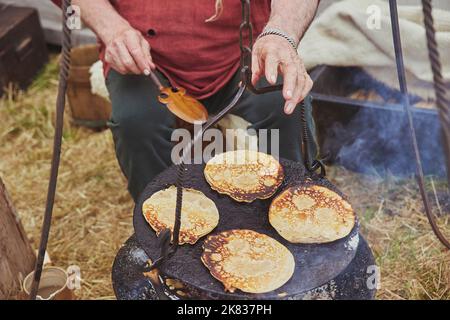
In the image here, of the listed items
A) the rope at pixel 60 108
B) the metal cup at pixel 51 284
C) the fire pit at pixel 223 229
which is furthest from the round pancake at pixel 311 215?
the metal cup at pixel 51 284

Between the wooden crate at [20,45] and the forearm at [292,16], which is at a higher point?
the forearm at [292,16]

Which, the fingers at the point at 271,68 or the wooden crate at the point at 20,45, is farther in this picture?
the wooden crate at the point at 20,45

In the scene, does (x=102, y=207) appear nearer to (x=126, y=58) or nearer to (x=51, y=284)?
(x=51, y=284)

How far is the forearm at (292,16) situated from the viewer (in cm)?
199

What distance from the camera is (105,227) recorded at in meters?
2.94

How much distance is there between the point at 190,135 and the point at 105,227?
3.04ft

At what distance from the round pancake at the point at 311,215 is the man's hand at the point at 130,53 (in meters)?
0.72

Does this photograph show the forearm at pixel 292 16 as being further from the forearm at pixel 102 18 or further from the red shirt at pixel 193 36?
the forearm at pixel 102 18

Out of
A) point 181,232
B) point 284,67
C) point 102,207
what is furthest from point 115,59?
point 102,207

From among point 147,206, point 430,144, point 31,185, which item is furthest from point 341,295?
point 31,185

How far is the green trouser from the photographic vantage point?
2127mm

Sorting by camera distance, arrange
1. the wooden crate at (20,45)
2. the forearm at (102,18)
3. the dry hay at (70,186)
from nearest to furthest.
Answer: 1. the forearm at (102,18)
2. the dry hay at (70,186)
3. the wooden crate at (20,45)
